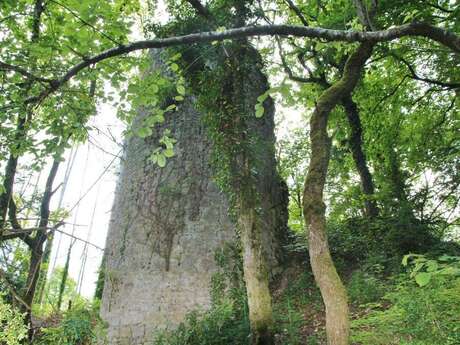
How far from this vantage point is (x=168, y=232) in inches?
243

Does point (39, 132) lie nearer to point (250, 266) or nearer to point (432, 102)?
point (250, 266)

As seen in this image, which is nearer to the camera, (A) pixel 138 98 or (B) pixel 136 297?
(A) pixel 138 98

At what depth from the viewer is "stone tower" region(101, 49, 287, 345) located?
224 inches

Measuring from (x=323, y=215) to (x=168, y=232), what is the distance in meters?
3.13

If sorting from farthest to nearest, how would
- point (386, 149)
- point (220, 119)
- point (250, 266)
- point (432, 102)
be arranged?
point (432, 102) < point (386, 149) < point (220, 119) < point (250, 266)

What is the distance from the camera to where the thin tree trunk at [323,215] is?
3334 millimetres

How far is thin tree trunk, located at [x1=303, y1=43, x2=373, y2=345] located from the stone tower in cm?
200

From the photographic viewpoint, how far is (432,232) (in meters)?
6.66

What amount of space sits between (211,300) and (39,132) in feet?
10.9

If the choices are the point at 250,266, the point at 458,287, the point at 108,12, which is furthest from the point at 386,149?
the point at 108,12

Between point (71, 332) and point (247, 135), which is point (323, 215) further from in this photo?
point (71, 332)

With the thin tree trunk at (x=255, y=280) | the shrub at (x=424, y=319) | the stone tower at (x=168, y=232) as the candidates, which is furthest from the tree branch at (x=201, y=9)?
the shrub at (x=424, y=319)

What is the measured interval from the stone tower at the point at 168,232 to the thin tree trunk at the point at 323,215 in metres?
2.00

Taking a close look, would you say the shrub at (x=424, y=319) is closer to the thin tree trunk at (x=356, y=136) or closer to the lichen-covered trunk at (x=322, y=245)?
the lichen-covered trunk at (x=322, y=245)
